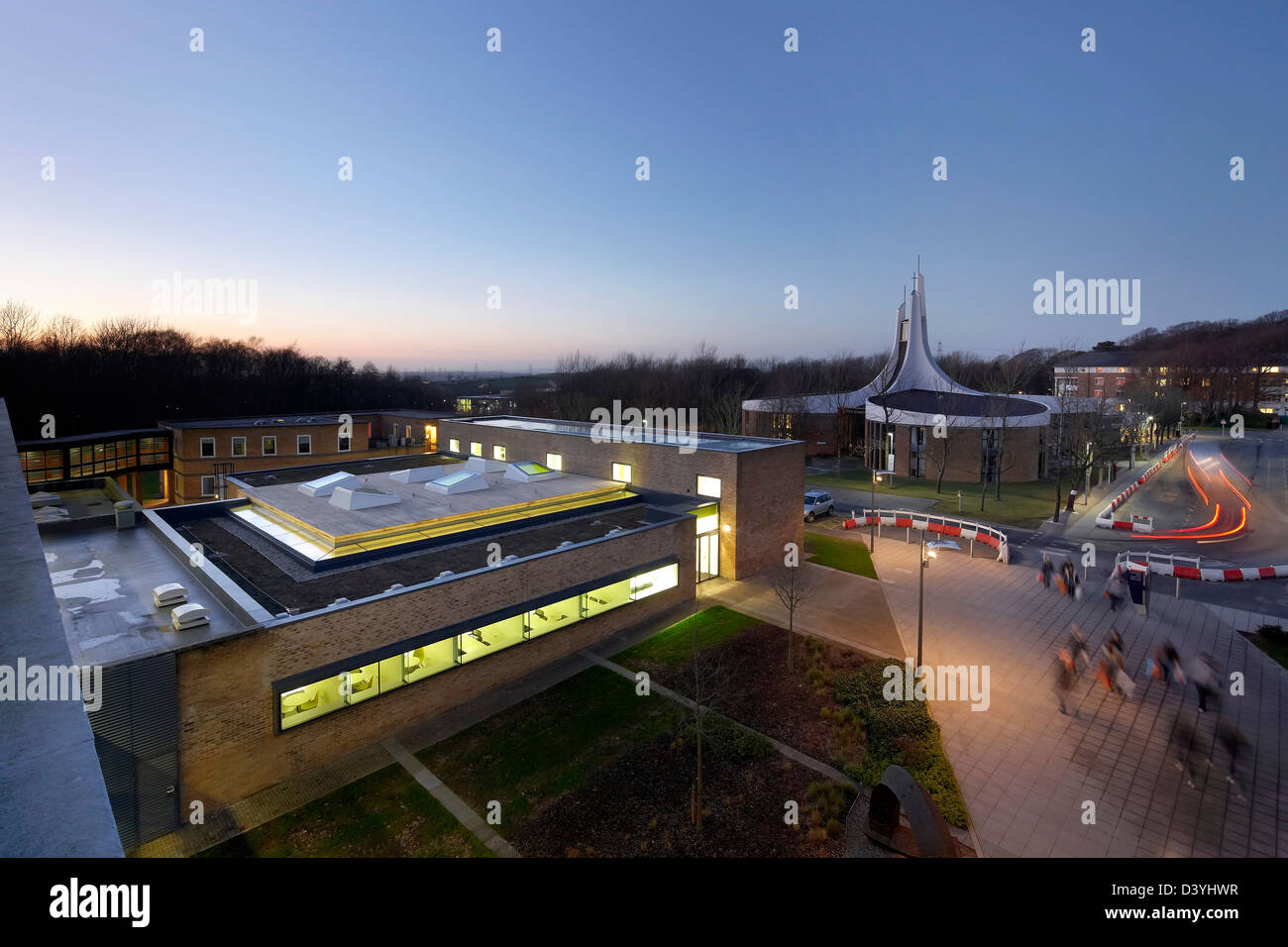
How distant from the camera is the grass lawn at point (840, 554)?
80.3 ft

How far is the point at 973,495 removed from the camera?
1555 inches

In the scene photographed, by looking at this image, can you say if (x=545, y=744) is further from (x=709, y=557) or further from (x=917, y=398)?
(x=917, y=398)

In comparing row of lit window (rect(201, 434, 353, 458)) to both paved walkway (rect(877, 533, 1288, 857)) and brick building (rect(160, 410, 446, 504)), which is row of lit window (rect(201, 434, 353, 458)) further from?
paved walkway (rect(877, 533, 1288, 857))

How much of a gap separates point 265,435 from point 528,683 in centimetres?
3237

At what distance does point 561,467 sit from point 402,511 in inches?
406

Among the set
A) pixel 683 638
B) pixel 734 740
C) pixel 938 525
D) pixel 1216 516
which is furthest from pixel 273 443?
pixel 1216 516

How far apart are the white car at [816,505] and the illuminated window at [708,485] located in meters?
10.8

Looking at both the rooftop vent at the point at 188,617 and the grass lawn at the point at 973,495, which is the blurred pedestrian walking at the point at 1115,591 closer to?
the grass lawn at the point at 973,495

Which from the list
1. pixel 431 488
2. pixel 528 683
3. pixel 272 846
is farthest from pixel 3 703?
pixel 431 488

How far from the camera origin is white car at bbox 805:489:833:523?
3291 centimetres

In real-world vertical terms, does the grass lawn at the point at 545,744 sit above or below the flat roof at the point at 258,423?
below

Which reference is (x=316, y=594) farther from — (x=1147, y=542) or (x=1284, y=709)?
(x=1147, y=542)

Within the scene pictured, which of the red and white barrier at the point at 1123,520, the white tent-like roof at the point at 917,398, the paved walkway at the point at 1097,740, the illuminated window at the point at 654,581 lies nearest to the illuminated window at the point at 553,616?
→ the illuminated window at the point at 654,581

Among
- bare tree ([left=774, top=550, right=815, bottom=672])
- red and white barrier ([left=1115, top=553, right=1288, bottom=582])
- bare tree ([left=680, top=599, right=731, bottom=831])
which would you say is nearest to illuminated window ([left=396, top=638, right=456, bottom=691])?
bare tree ([left=680, top=599, right=731, bottom=831])
